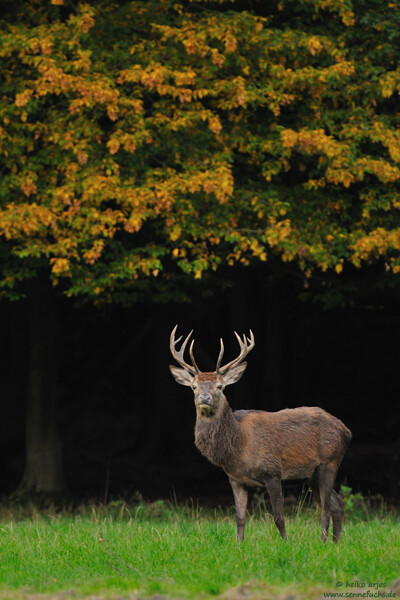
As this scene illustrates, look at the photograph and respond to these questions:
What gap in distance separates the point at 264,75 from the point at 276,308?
24.3 ft

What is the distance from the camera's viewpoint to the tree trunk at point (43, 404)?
1714cm

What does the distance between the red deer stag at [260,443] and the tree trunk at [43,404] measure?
8.41 meters

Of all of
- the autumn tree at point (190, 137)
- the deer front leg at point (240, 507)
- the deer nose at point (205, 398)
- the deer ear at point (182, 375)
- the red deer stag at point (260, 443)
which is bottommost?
the deer front leg at point (240, 507)

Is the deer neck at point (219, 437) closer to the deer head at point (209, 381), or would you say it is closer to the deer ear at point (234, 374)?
the deer head at point (209, 381)

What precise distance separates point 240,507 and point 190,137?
22.3ft

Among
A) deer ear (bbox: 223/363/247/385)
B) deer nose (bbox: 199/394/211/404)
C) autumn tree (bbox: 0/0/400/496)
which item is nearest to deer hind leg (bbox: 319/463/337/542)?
deer ear (bbox: 223/363/247/385)

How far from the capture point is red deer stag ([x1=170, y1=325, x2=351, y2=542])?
8.94 metres

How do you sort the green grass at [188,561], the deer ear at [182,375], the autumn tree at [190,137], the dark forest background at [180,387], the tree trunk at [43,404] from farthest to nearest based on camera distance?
1. the dark forest background at [180,387]
2. the tree trunk at [43,404]
3. the autumn tree at [190,137]
4. the deer ear at [182,375]
5. the green grass at [188,561]

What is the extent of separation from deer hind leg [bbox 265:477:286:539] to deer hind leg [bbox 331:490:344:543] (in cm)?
55

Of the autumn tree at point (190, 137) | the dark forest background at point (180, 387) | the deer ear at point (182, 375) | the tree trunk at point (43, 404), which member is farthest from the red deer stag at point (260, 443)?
the tree trunk at point (43, 404)

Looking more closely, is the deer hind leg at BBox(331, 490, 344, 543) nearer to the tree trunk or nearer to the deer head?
the deer head

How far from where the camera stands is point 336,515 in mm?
9273

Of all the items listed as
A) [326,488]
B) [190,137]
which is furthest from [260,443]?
[190,137]

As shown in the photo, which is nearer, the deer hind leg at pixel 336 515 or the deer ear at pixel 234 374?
the deer ear at pixel 234 374
